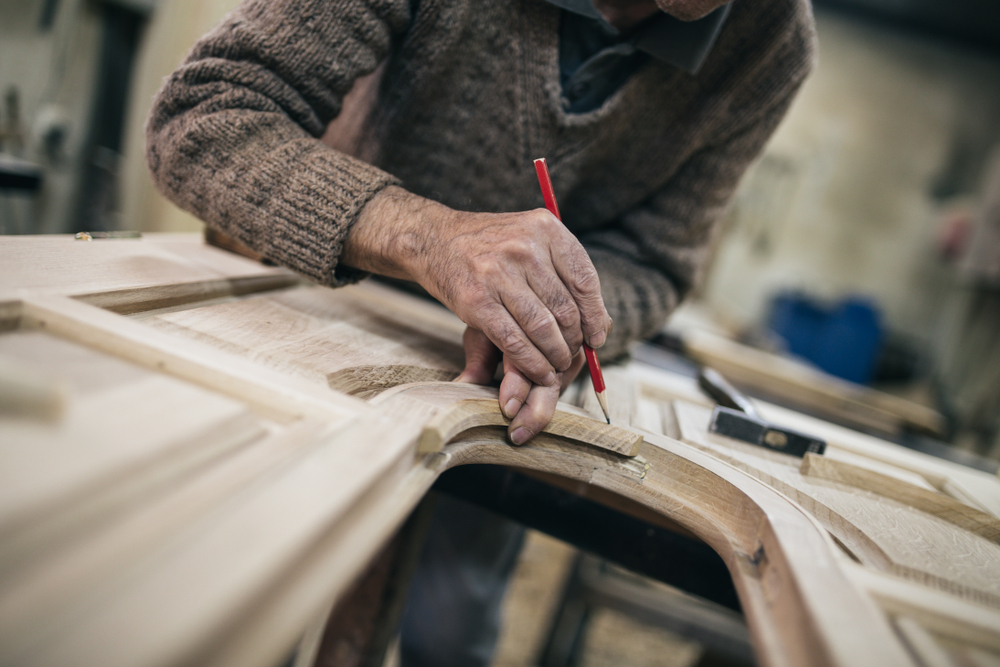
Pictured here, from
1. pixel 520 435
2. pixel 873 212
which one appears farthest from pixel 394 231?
pixel 873 212

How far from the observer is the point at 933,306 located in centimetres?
620

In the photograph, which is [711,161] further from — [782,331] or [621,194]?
[782,331]

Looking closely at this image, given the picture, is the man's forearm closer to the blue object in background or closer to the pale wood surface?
the pale wood surface

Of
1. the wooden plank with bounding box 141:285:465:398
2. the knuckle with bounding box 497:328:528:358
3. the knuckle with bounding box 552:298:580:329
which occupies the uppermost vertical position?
the knuckle with bounding box 552:298:580:329

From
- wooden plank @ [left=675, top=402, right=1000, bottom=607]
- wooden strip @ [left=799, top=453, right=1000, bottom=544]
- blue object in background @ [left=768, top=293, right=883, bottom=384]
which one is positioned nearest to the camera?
wooden plank @ [left=675, top=402, right=1000, bottom=607]

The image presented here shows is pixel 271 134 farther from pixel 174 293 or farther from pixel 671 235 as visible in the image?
pixel 671 235

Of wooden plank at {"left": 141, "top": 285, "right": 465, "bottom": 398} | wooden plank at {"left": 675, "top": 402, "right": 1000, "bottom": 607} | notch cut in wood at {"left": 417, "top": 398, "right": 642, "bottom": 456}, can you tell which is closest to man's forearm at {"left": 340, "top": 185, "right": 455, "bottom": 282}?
wooden plank at {"left": 141, "top": 285, "right": 465, "bottom": 398}

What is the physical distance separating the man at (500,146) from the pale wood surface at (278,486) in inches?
5.1

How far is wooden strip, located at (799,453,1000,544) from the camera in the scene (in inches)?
32.6

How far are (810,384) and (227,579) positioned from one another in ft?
8.81

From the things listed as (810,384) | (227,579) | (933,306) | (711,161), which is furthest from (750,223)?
(227,579)

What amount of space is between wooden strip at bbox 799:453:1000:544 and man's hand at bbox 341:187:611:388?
0.41 meters

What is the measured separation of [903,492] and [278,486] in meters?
0.92

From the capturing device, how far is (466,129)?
122 centimetres
